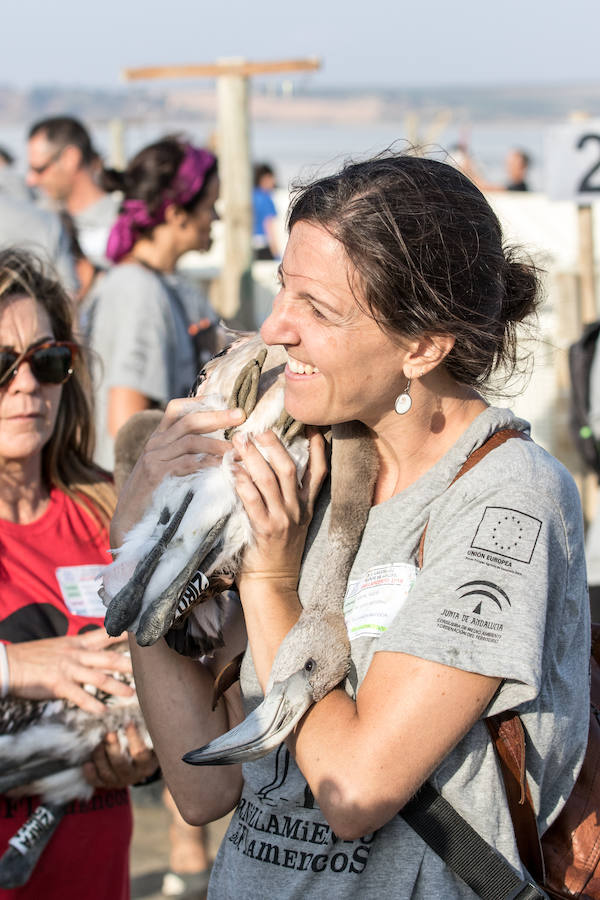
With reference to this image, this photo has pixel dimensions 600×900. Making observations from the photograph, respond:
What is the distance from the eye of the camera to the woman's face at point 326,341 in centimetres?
184

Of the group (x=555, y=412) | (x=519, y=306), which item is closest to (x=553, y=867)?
(x=519, y=306)

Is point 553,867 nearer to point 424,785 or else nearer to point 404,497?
point 424,785

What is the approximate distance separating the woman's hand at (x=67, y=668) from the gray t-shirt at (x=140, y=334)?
1.77m

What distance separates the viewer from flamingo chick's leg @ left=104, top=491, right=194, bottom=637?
1839 millimetres

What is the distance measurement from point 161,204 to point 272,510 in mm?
3254

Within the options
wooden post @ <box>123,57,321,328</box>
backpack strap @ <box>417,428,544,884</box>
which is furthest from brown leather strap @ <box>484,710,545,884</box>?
wooden post @ <box>123,57,321,328</box>

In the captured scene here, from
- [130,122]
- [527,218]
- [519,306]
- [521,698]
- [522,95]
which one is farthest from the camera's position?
[522,95]

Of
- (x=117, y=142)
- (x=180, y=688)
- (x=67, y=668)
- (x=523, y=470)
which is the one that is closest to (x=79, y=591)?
(x=67, y=668)

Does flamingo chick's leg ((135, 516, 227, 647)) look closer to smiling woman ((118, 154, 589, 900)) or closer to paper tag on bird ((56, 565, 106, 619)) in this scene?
smiling woman ((118, 154, 589, 900))

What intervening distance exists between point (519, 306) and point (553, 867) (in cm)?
107

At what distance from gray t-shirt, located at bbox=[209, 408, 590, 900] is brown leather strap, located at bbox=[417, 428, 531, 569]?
0.01 metres

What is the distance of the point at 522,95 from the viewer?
105562 mm

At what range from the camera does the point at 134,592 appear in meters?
1.84

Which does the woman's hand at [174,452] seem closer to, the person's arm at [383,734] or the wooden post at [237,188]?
the person's arm at [383,734]
